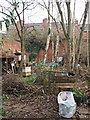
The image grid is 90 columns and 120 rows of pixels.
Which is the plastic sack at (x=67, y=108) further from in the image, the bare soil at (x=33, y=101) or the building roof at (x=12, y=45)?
the building roof at (x=12, y=45)

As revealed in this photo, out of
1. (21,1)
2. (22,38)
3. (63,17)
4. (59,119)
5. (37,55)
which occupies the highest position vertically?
(21,1)

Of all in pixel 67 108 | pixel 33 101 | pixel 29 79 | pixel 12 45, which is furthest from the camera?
pixel 12 45

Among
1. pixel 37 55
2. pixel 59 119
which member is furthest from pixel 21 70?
pixel 59 119

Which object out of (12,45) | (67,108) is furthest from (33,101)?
(12,45)

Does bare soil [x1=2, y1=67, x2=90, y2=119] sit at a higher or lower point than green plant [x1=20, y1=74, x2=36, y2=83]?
lower

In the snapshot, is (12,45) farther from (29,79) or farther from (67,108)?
(67,108)

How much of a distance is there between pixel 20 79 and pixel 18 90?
0.51 ft

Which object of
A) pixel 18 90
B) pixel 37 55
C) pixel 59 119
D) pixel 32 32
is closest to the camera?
pixel 59 119

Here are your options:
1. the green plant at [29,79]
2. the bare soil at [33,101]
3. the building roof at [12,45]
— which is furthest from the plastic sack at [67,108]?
the building roof at [12,45]

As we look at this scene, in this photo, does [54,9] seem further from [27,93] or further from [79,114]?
[79,114]

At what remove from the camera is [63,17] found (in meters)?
2.65

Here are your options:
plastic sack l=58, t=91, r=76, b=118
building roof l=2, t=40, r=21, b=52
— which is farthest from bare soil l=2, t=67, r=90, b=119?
building roof l=2, t=40, r=21, b=52

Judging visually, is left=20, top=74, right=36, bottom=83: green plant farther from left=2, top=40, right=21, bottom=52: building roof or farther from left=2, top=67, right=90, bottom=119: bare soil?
left=2, top=40, right=21, bottom=52: building roof

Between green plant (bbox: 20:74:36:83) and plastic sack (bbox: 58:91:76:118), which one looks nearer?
plastic sack (bbox: 58:91:76:118)
